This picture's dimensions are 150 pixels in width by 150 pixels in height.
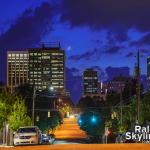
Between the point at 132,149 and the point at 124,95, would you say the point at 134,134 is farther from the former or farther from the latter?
the point at 124,95

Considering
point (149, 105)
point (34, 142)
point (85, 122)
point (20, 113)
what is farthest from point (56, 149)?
point (85, 122)

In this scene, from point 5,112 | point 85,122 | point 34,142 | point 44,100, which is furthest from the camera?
point 85,122

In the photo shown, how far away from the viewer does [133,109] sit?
305 feet

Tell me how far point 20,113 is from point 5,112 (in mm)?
6176

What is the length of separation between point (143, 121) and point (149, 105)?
3.41 metres

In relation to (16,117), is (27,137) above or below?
below

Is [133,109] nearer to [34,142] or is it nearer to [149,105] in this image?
[149,105]

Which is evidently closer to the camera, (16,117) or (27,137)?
(27,137)

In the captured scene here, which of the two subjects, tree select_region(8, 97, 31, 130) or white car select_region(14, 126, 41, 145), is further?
tree select_region(8, 97, 31, 130)

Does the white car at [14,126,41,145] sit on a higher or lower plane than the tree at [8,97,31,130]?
lower

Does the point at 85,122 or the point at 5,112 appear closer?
the point at 5,112

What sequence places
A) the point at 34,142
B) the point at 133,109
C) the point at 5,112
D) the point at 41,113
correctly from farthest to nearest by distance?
the point at 41,113
the point at 133,109
the point at 5,112
the point at 34,142

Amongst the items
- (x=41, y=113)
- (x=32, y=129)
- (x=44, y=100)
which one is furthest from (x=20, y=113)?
(x=44, y=100)

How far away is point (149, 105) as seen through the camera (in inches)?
3095
